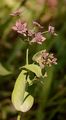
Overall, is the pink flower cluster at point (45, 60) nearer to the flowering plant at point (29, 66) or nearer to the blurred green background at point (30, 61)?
the flowering plant at point (29, 66)

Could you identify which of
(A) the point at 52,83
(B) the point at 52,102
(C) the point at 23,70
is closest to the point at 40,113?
(B) the point at 52,102

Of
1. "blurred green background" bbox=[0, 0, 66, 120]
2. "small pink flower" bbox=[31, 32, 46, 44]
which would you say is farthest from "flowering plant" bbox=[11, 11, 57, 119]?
"blurred green background" bbox=[0, 0, 66, 120]

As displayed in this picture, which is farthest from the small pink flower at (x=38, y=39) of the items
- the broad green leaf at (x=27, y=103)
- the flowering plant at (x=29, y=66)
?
the broad green leaf at (x=27, y=103)

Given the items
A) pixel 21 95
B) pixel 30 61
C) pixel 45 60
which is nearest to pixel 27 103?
pixel 21 95

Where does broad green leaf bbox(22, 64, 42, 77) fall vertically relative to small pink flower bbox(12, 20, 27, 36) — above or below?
below

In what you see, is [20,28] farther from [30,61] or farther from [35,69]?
[30,61]

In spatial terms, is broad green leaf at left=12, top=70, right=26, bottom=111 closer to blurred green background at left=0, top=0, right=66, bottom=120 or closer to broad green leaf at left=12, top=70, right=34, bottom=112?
broad green leaf at left=12, top=70, right=34, bottom=112
